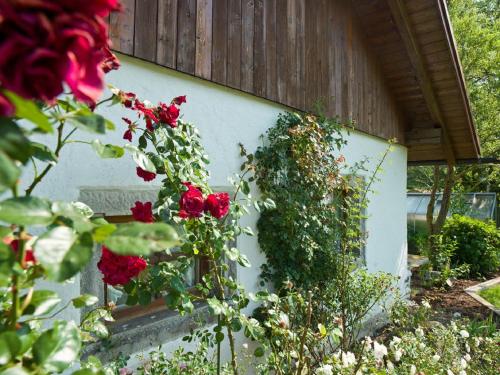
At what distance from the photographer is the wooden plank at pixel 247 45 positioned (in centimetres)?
330

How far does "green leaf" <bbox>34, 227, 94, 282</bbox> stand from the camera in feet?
1.69

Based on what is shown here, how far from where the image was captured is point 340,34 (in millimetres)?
4945

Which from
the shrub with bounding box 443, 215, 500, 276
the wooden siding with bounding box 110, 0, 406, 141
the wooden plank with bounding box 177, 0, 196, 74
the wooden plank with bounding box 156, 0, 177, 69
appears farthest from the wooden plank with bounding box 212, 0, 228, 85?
the shrub with bounding box 443, 215, 500, 276

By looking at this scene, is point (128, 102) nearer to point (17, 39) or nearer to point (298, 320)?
point (17, 39)

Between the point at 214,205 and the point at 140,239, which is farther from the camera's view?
the point at 214,205

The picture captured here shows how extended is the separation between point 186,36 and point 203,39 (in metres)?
0.18

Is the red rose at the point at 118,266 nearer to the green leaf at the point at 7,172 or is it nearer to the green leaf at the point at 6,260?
the green leaf at the point at 6,260

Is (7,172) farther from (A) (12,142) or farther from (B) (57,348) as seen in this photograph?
(B) (57,348)

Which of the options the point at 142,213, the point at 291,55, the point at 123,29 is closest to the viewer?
the point at 142,213

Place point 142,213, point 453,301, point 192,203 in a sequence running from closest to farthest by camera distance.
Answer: point 142,213
point 192,203
point 453,301

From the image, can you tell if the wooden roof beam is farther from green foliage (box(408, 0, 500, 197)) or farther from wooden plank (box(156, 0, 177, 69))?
green foliage (box(408, 0, 500, 197))

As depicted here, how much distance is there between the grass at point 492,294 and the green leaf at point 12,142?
8351 mm

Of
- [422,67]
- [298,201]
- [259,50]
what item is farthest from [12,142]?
[422,67]

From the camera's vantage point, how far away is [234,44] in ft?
10.5
